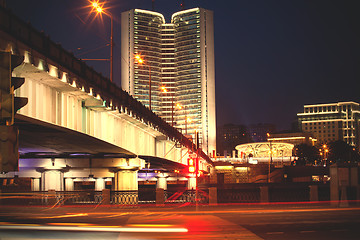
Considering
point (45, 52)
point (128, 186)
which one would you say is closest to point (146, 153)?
point (128, 186)

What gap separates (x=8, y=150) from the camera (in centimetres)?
602

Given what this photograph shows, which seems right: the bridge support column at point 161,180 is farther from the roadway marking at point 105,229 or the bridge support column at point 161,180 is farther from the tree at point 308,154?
the tree at point 308,154

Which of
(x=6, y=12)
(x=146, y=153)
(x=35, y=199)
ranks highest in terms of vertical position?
(x=6, y=12)

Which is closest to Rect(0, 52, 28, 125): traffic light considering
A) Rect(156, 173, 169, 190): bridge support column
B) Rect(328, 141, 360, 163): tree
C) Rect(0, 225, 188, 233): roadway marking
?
Rect(0, 225, 188, 233): roadway marking

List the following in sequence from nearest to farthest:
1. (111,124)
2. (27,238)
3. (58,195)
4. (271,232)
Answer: (27,238) < (271,232) < (111,124) < (58,195)

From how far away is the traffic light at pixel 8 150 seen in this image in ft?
19.5

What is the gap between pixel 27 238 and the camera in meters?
14.1

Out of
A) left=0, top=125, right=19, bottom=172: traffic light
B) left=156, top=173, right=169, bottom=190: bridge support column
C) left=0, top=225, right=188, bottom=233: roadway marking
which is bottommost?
left=156, top=173, right=169, bottom=190: bridge support column

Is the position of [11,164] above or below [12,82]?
below

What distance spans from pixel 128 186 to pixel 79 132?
17.5 m

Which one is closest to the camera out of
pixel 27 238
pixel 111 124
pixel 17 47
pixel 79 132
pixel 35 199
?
pixel 27 238

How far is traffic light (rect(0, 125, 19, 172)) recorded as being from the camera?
235 inches

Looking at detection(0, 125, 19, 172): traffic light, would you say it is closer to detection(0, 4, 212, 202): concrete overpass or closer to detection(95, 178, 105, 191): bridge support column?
detection(0, 4, 212, 202): concrete overpass

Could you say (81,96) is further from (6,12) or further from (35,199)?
(35,199)
